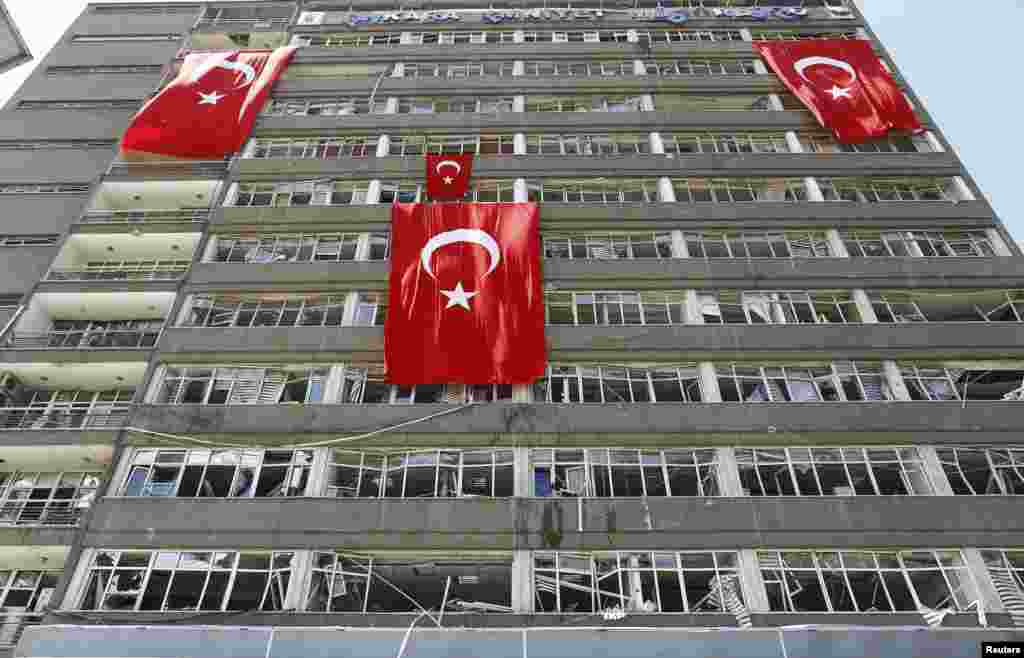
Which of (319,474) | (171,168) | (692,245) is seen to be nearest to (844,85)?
(692,245)

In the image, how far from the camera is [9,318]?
29.6 metres

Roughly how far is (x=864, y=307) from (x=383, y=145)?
69.8 ft

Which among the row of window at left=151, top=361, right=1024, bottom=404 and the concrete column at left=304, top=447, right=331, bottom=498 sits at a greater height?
the row of window at left=151, top=361, right=1024, bottom=404

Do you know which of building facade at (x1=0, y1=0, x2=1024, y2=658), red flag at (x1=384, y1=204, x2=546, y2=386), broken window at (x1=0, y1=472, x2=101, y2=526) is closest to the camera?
building facade at (x1=0, y1=0, x2=1024, y2=658)

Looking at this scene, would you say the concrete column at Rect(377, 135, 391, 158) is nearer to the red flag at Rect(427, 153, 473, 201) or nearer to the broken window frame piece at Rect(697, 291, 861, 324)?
the red flag at Rect(427, 153, 473, 201)

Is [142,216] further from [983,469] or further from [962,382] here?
[983,469]

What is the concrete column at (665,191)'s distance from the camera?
31.8 metres

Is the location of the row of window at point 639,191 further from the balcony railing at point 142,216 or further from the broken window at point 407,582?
the broken window at point 407,582

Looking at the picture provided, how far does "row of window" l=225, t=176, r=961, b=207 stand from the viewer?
3288 centimetres

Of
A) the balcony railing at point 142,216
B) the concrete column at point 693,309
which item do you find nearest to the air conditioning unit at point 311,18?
the balcony railing at point 142,216

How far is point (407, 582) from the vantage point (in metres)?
21.8

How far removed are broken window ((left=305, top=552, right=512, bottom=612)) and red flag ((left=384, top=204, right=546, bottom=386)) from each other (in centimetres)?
592

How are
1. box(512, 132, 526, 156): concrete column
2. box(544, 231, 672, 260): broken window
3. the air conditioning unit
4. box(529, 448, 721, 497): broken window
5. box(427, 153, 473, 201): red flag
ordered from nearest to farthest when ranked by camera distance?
1. box(529, 448, 721, 497): broken window
2. box(544, 231, 672, 260): broken window
3. box(427, 153, 473, 201): red flag
4. box(512, 132, 526, 156): concrete column
5. the air conditioning unit

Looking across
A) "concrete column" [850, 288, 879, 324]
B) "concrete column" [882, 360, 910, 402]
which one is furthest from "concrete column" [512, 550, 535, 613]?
"concrete column" [850, 288, 879, 324]
